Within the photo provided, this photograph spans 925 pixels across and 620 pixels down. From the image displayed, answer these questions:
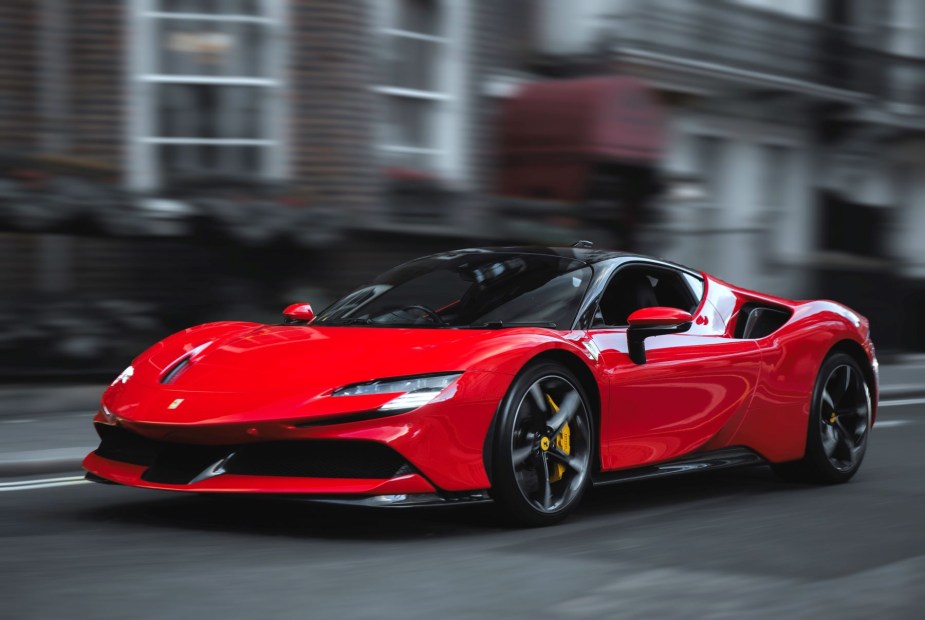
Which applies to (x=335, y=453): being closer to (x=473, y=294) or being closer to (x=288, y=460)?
(x=288, y=460)

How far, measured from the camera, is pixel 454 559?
5418mm

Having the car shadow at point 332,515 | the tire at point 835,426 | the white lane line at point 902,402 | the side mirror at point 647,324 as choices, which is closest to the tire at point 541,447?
the car shadow at point 332,515

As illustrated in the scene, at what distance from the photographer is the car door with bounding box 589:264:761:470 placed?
6.56 metres

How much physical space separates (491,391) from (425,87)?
31.2 feet

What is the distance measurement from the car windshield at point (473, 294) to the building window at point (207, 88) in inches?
225

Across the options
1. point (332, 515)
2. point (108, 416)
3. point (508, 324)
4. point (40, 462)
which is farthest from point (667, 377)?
point (40, 462)

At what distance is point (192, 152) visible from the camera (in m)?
13.1

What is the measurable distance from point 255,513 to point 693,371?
216cm

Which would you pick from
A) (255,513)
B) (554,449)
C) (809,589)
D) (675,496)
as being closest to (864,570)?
Result: (809,589)

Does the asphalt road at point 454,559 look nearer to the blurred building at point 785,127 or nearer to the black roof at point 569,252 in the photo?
the black roof at point 569,252

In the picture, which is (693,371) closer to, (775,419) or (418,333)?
(775,419)

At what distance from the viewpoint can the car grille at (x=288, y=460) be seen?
5652 millimetres

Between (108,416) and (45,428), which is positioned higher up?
(108,416)

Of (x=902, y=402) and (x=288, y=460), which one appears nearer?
(x=288, y=460)
